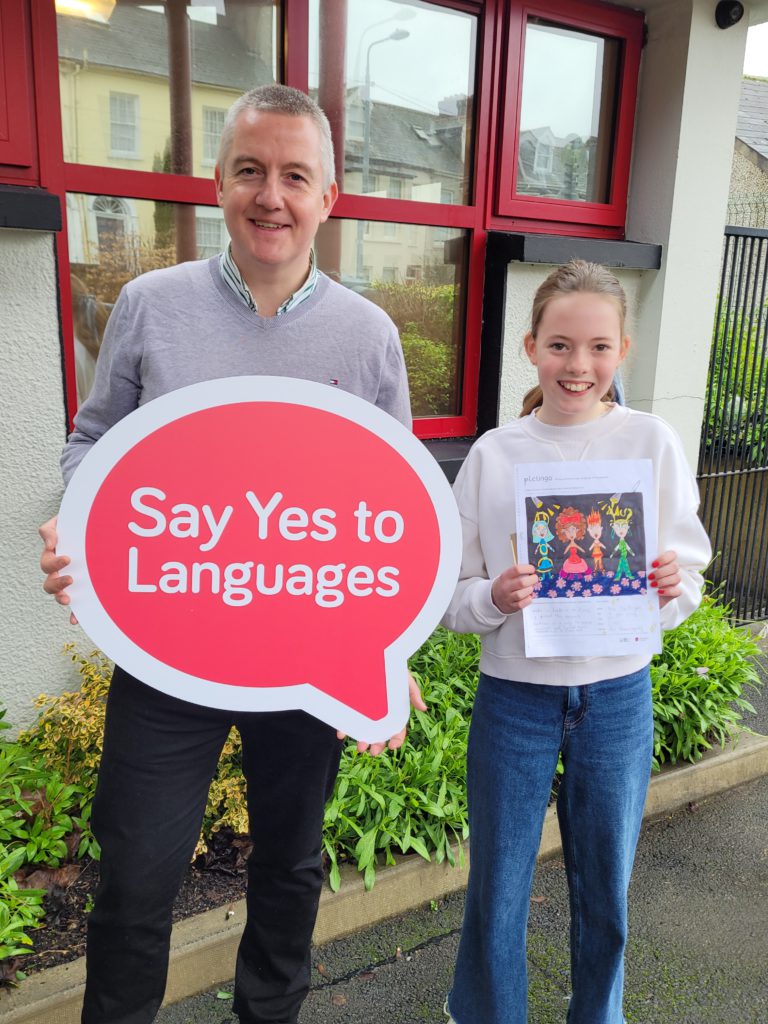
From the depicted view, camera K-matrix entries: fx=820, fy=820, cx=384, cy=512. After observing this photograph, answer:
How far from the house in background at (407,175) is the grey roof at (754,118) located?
34.2ft

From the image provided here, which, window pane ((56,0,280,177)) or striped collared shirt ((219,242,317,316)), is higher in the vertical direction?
window pane ((56,0,280,177))

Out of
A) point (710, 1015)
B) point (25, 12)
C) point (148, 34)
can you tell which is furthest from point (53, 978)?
point (148, 34)

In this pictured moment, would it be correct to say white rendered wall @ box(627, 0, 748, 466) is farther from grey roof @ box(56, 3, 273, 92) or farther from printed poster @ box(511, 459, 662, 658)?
printed poster @ box(511, 459, 662, 658)

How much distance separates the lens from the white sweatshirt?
167 centimetres

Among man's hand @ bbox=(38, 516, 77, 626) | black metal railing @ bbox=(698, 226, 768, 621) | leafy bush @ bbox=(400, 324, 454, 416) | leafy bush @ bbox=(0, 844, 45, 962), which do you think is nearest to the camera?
man's hand @ bbox=(38, 516, 77, 626)

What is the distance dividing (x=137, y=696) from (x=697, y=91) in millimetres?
3945

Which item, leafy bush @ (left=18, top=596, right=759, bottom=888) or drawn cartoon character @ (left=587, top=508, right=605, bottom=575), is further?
leafy bush @ (left=18, top=596, right=759, bottom=888)

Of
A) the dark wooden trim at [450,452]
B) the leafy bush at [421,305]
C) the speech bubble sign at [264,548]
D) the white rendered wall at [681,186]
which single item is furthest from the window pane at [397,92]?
the speech bubble sign at [264,548]

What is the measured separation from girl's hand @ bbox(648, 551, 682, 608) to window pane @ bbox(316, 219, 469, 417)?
8.23ft

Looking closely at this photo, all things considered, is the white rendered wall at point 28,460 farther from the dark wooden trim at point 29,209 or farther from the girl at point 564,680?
the girl at point 564,680

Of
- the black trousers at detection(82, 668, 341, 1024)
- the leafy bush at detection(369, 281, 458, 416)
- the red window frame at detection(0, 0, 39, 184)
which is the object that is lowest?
the black trousers at detection(82, 668, 341, 1024)

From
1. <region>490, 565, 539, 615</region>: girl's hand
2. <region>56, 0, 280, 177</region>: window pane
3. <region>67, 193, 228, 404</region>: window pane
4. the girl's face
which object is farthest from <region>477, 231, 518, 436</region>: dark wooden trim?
<region>490, 565, 539, 615</region>: girl's hand

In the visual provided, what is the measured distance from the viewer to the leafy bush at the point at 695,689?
10.9 ft

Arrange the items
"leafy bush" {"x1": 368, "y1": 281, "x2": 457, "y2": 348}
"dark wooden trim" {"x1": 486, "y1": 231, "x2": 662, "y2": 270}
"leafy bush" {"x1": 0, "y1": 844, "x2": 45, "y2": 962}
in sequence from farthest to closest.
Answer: "leafy bush" {"x1": 368, "y1": 281, "x2": 457, "y2": 348} < "dark wooden trim" {"x1": 486, "y1": 231, "x2": 662, "y2": 270} < "leafy bush" {"x1": 0, "y1": 844, "x2": 45, "y2": 962}
